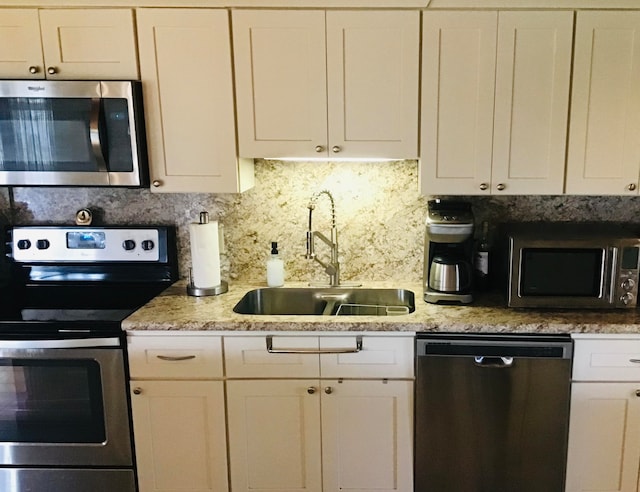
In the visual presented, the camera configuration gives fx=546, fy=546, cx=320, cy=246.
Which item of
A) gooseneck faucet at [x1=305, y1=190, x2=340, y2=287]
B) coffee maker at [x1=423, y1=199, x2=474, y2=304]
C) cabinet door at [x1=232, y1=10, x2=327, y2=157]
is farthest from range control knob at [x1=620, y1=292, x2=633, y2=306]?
cabinet door at [x1=232, y1=10, x2=327, y2=157]

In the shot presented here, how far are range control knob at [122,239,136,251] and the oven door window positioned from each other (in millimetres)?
626

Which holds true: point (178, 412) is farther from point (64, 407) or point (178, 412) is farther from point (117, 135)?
point (117, 135)

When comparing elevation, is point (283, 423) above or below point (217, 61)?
below

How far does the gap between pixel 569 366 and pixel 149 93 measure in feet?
6.33

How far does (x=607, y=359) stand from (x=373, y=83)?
4.48 feet

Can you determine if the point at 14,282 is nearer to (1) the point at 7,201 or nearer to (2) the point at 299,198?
(1) the point at 7,201

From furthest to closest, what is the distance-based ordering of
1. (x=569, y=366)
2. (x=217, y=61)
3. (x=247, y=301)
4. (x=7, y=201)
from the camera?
(x=7, y=201) < (x=247, y=301) < (x=217, y=61) < (x=569, y=366)

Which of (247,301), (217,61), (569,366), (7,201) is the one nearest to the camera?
(569,366)

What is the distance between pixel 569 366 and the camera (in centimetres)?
201

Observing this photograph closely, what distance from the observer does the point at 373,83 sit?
215cm

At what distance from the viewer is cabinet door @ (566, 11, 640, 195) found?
2.06 metres

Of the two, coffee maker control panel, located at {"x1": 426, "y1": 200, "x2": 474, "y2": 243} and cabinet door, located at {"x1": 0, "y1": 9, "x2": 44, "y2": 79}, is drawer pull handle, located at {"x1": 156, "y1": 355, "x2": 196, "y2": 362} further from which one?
cabinet door, located at {"x1": 0, "y1": 9, "x2": 44, "y2": 79}

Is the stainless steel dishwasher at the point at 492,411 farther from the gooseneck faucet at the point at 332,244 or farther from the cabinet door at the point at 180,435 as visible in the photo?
the cabinet door at the point at 180,435

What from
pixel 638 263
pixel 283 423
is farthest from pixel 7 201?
pixel 638 263
